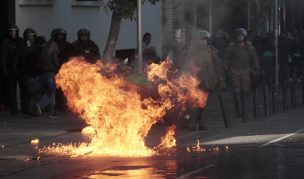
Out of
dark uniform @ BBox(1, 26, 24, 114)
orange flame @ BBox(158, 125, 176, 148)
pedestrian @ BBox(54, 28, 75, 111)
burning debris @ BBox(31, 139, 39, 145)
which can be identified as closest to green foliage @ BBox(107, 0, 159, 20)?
pedestrian @ BBox(54, 28, 75, 111)

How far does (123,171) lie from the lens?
12188 mm

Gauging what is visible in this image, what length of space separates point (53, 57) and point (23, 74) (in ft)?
2.48

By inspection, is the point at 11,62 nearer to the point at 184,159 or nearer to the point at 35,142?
the point at 35,142

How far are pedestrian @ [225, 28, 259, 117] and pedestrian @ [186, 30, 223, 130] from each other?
2.41 meters

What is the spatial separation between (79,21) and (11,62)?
4.60 metres

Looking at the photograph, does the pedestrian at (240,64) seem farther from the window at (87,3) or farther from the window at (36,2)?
the window at (36,2)

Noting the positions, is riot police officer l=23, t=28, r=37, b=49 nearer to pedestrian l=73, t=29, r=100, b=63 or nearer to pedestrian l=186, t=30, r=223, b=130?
pedestrian l=73, t=29, r=100, b=63

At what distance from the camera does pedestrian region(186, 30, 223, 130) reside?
18188 mm

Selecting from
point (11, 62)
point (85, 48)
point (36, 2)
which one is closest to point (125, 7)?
point (85, 48)

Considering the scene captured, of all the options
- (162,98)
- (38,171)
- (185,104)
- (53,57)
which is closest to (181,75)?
(185,104)

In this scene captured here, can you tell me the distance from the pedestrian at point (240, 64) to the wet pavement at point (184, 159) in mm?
3014

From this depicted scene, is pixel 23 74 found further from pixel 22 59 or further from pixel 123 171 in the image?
pixel 123 171

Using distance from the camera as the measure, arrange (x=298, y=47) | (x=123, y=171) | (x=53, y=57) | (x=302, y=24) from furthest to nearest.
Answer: (x=302, y=24) < (x=298, y=47) < (x=53, y=57) < (x=123, y=171)

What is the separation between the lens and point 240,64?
20938mm
